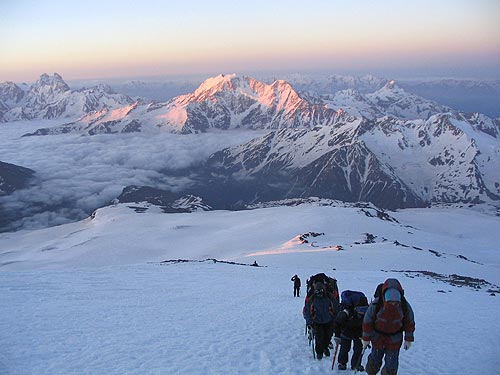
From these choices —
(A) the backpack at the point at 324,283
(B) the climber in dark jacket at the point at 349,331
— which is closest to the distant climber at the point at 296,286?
(A) the backpack at the point at 324,283

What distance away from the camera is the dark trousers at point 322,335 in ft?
39.7

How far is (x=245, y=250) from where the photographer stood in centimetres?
7569

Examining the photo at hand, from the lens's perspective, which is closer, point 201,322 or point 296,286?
point 201,322

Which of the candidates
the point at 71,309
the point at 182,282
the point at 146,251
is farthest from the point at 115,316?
the point at 146,251

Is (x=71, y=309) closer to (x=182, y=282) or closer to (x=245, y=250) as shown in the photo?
(x=182, y=282)

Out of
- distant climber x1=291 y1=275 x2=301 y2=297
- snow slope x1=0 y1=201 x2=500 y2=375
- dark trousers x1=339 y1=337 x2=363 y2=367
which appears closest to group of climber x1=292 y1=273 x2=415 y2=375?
dark trousers x1=339 y1=337 x2=363 y2=367

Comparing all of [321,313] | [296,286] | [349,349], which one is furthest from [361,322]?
[296,286]

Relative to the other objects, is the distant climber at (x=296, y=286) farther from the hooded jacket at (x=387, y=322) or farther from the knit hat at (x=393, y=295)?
the knit hat at (x=393, y=295)

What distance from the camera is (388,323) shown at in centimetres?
988

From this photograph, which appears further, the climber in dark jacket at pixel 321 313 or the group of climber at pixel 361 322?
the climber in dark jacket at pixel 321 313

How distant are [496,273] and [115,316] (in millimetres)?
54151

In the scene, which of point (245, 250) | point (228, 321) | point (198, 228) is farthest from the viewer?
point (198, 228)

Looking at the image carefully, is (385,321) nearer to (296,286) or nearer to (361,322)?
(361,322)

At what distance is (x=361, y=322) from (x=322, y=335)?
Answer: 167cm
